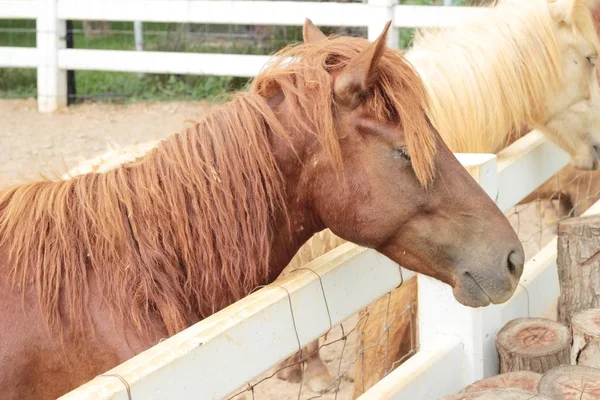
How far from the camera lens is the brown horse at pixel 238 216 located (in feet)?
7.23

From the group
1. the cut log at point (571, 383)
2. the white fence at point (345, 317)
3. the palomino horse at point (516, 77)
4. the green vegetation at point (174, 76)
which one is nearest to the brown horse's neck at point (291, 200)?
the white fence at point (345, 317)

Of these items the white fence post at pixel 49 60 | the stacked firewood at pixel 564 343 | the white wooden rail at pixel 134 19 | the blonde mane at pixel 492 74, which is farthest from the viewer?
the white fence post at pixel 49 60

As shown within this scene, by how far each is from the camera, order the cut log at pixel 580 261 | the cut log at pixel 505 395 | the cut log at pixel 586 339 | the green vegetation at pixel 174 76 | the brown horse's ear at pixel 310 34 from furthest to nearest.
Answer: the green vegetation at pixel 174 76, the cut log at pixel 580 261, the brown horse's ear at pixel 310 34, the cut log at pixel 586 339, the cut log at pixel 505 395

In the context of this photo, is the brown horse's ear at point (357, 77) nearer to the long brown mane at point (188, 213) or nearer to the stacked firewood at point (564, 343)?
the long brown mane at point (188, 213)

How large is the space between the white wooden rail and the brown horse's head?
602cm

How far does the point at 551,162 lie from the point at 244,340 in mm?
2524

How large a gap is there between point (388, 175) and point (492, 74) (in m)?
1.88


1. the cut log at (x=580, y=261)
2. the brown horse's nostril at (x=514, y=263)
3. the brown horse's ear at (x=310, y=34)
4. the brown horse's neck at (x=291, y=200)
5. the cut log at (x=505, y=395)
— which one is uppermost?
the brown horse's ear at (x=310, y=34)

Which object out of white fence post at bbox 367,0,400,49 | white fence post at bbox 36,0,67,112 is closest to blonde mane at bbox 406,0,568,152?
white fence post at bbox 367,0,400,49

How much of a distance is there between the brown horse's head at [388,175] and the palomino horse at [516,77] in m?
1.44

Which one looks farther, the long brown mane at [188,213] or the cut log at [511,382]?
the cut log at [511,382]

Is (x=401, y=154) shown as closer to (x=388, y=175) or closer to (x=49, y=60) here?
(x=388, y=175)

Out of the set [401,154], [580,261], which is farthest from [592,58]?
[401,154]

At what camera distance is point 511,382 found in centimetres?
244
